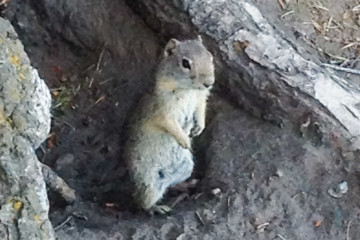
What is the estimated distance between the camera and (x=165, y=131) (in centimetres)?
467

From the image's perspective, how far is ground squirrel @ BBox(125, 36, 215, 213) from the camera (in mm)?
4527

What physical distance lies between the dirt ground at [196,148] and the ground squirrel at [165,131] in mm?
120

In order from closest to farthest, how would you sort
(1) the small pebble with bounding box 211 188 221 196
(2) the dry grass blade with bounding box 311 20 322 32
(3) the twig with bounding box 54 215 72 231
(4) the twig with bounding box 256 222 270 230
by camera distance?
(3) the twig with bounding box 54 215 72 231
(4) the twig with bounding box 256 222 270 230
(1) the small pebble with bounding box 211 188 221 196
(2) the dry grass blade with bounding box 311 20 322 32

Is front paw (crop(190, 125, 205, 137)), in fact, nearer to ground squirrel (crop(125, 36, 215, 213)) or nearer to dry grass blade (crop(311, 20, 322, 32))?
ground squirrel (crop(125, 36, 215, 213))

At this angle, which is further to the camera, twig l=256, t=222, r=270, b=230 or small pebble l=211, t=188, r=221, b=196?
small pebble l=211, t=188, r=221, b=196

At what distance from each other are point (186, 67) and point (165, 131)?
1.46ft

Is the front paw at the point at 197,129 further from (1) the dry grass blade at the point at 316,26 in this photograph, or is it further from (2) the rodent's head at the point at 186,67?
(1) the dry grass blade at the point at 316,26

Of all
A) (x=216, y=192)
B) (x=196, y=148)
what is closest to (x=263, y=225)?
(x=216, y=192)

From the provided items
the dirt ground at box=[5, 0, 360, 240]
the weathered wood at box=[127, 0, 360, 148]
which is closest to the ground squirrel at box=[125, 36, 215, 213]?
the dirt ground at box=[5, 0, 360, 240]

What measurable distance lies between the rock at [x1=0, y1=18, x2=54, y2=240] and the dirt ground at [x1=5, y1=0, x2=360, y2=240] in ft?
2.48

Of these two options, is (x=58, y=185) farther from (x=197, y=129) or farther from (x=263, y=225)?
(x=263, y=225)

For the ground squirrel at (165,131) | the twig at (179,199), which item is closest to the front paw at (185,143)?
the ground squirrel at (165,131)

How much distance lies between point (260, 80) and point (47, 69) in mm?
1432

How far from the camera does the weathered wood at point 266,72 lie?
4598 mm
